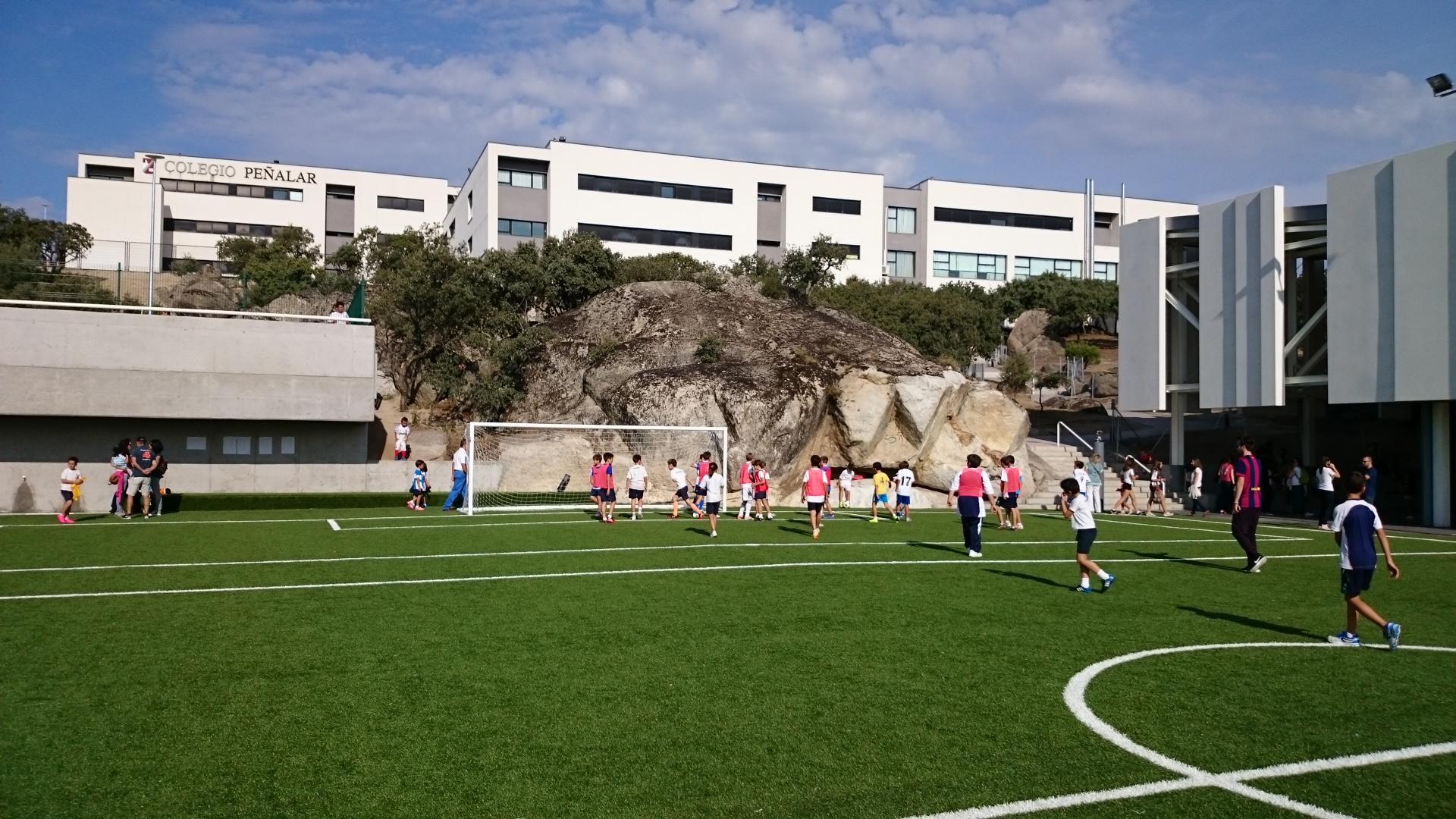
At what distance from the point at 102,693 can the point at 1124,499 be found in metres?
28.6

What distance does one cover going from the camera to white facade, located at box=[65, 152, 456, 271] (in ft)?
210

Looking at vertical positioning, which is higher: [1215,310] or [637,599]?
[1215,310]

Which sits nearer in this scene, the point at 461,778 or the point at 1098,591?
the point at 461,778

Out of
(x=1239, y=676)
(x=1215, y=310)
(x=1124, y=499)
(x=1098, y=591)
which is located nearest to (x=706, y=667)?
(x=1239, y=676)

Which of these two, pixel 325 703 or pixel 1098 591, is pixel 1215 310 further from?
pixel 325 703

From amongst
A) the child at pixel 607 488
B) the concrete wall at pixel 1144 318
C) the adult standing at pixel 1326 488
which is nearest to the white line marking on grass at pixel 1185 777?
the child at pixel 607 488

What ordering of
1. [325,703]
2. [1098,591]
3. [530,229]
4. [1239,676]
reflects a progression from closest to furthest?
[325,703] → [1239,676] → [1098,591] → [530,229]

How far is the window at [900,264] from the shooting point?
7069 centimetres

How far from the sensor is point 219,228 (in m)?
68.3

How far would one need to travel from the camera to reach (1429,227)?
25594mm

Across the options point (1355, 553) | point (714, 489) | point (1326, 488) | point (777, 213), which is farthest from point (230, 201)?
point (1355, 553)

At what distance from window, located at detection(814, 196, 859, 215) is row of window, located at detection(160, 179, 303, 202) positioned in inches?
1422

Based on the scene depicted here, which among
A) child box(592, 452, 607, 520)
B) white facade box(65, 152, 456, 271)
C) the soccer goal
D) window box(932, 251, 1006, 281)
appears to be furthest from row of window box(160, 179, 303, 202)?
child box(592, 452, 607, 520)

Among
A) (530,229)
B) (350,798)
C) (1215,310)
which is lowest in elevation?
(350,798)
